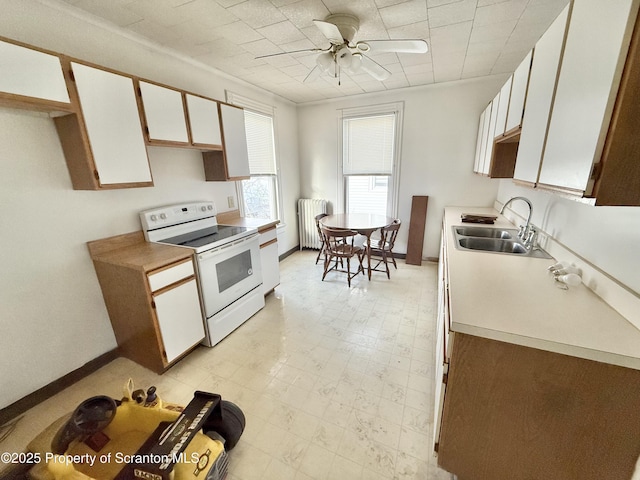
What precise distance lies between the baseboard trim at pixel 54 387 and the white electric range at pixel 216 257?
0.77 metres

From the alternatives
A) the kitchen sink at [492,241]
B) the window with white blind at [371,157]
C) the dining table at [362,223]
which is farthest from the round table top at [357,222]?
the kitchen sink at [492,241]

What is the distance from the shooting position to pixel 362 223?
3342mm

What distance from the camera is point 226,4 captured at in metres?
1.62

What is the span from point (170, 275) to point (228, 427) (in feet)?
3.49

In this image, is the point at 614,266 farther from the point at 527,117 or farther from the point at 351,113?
the point at 351,113

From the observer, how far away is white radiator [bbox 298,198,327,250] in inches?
170

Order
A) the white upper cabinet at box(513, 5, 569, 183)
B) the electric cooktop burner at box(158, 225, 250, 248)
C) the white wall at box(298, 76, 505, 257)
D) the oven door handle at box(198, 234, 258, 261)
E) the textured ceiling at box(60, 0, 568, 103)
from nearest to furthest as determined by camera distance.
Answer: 1. the white upper cabinet at box(513, 5, 569, 183)
2. the textured ceiling at box(60, 0, 568, 103)
3. the oven door handle at box(198, 234, 258, 261)
4. the electric cooktop burner at box(158, 225, 250, 248)
5. the white wall at box(298, 76, 505, 257)

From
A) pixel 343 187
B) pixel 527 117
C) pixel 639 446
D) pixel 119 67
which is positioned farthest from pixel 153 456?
pixel 343 187

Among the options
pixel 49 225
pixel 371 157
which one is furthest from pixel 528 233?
pixel 49 225

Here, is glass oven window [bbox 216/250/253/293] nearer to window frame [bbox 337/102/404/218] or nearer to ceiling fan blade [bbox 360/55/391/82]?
ceiling fan blade [bbox 360/55/391/82]

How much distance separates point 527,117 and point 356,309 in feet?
6.95

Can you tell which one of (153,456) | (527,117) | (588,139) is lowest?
(153,456)

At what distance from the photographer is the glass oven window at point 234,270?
2.19 metres

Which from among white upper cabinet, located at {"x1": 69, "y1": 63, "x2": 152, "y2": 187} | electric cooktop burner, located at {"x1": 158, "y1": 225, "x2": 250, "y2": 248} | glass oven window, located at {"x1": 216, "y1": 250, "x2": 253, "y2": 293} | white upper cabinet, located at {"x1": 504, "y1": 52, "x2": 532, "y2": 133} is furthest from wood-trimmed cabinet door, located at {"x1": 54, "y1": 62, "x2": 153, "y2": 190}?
white upper cabinet, located at {"x1": 504, "y1": 52, "x2": 532, "y2": 133}
